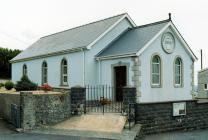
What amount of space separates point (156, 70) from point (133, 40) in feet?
8.72

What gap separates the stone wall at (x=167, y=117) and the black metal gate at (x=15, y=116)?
5.92 meters

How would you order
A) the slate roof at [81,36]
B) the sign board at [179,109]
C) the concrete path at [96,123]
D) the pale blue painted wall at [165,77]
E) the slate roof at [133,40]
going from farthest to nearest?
the slate roof at [81,36]
the slate roof at [133,40]
the pale blue painted wall at [165,77]
the sign board at [179,109]
the concrete path at [96,123]

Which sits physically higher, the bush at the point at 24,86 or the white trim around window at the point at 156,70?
the white trim around window at the point at 156,70

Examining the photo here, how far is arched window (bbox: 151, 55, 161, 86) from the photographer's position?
74.2 feet

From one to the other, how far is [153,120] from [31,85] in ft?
30.9

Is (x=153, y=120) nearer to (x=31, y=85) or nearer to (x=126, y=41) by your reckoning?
(x=126, y=41)

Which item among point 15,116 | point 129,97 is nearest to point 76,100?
point 129,97

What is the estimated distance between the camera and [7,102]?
67.7 ft

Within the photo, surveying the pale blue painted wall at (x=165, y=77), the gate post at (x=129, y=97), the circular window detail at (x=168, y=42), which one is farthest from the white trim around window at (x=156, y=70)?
the gate post at (x=129, y=97)

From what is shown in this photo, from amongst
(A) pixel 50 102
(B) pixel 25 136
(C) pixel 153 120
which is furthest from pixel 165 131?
(B) pixel 25 136

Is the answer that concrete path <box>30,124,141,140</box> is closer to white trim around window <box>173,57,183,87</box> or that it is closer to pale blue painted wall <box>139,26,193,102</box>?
pale blue painted wall <box>139,26,193,102</box>

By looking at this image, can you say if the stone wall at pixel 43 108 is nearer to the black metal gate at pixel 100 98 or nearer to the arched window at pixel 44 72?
the black metal gate at pixel 100 98

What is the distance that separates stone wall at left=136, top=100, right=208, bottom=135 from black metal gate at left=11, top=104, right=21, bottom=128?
592cm

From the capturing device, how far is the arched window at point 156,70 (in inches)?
891
